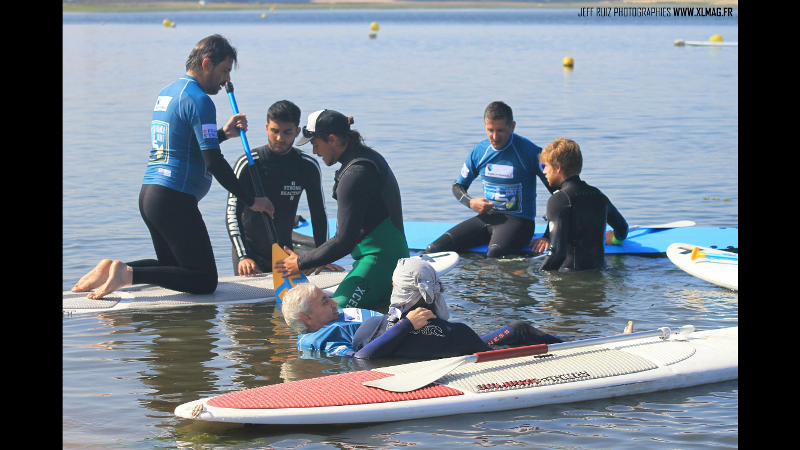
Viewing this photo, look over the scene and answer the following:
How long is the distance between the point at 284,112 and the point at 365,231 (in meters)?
1.42

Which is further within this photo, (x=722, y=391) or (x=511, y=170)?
(x=511, y=170)

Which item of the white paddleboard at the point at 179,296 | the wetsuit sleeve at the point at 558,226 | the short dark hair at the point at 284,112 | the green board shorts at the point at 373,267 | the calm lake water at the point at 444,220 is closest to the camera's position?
the calm lake water at the point at 444,220

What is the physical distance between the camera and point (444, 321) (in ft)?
16.6

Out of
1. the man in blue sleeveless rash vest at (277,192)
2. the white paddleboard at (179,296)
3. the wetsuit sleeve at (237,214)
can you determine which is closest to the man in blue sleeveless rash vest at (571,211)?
the white paddleboard at (179,296)

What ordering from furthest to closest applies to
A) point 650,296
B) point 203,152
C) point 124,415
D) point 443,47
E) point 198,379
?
point 443,47 < point 650,296 < point 203,152 < point 198,379 < point 124,415

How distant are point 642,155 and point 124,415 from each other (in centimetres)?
1152

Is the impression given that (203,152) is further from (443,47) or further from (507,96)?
(443,47)

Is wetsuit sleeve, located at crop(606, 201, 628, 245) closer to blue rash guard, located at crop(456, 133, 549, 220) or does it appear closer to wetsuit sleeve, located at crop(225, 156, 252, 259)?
blue rash guard, located at crop(456, 133, 549, 220)

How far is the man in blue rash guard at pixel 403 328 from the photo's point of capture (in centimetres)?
489

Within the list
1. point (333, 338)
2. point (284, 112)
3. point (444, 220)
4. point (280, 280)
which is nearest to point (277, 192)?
point (284, 112)

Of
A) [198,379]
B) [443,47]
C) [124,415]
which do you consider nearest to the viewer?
[124,415]

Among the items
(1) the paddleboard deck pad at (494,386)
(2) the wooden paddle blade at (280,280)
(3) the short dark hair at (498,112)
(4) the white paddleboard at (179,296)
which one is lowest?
(1) the paddleboard deck pad at (494,386)

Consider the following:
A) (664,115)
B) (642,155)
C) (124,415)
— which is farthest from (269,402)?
(664,115)

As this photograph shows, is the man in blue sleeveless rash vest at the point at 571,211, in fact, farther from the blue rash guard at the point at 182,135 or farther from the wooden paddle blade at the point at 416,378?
the wooden paddle blade at the point at 416,378
